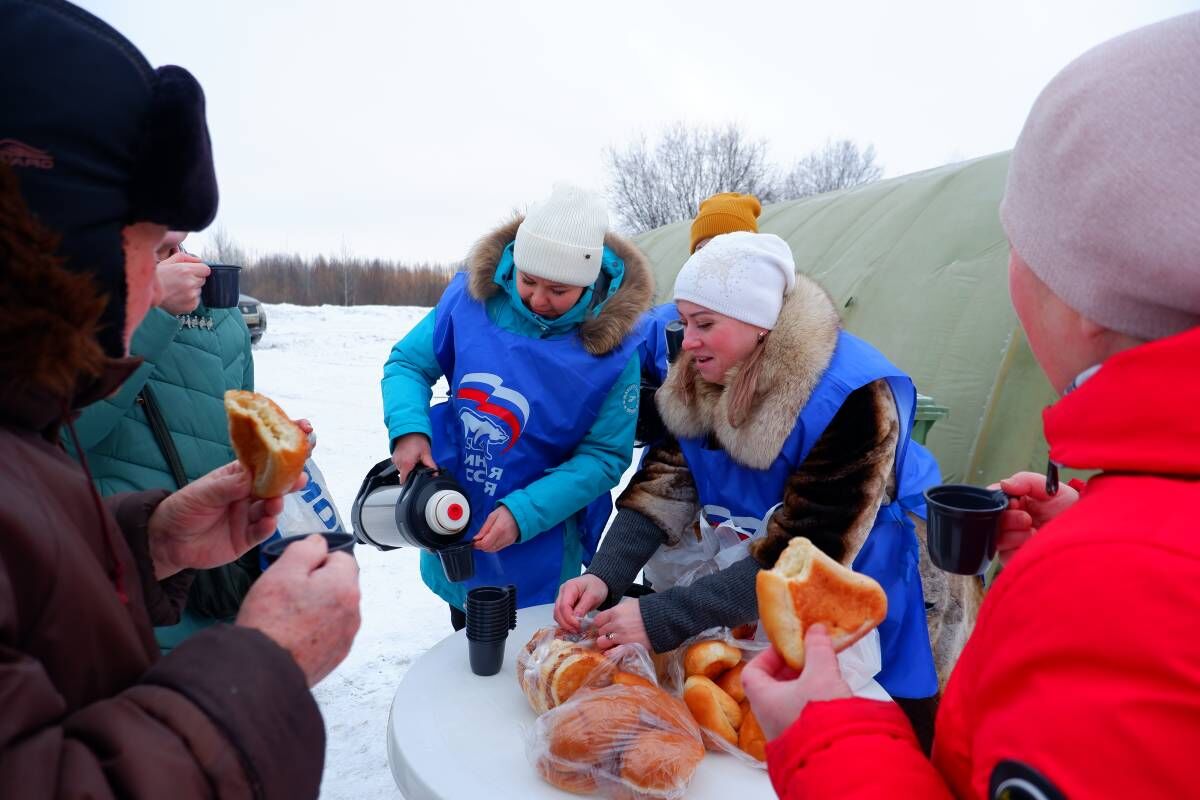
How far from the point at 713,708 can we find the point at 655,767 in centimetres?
25

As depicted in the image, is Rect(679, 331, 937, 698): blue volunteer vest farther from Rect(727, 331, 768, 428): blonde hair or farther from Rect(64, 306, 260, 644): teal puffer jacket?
Rect(64, 306, 260, 644): teal puffer jacket

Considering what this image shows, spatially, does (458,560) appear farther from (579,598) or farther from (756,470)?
(756,470)

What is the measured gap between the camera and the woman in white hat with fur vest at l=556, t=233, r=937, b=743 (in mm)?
1946

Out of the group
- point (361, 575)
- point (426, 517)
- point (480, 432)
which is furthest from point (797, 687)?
point (361, 575)

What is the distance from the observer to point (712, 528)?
230 centimetres

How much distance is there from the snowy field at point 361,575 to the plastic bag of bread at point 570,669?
0.97 meters

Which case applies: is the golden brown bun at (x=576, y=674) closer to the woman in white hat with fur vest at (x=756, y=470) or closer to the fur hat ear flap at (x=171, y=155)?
the woman in white hat with fur vest at (x=756, y=470)

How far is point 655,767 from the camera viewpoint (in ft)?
4.67

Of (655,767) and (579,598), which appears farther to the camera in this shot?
(579,598)

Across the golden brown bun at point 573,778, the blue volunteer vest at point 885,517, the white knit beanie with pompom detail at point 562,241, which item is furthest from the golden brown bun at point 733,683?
the white knit beanie with pompom detail at point 562,241

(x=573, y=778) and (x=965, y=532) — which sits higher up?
(x=965, y=532)

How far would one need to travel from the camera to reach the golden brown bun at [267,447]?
4.61 ft

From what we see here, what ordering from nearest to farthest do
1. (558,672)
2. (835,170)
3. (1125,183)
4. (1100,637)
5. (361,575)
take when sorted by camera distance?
(1100,637)
(1125,183)
(558,672)
(361,575)
(835,170)

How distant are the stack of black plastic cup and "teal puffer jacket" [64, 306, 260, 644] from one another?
1052 millimetres
